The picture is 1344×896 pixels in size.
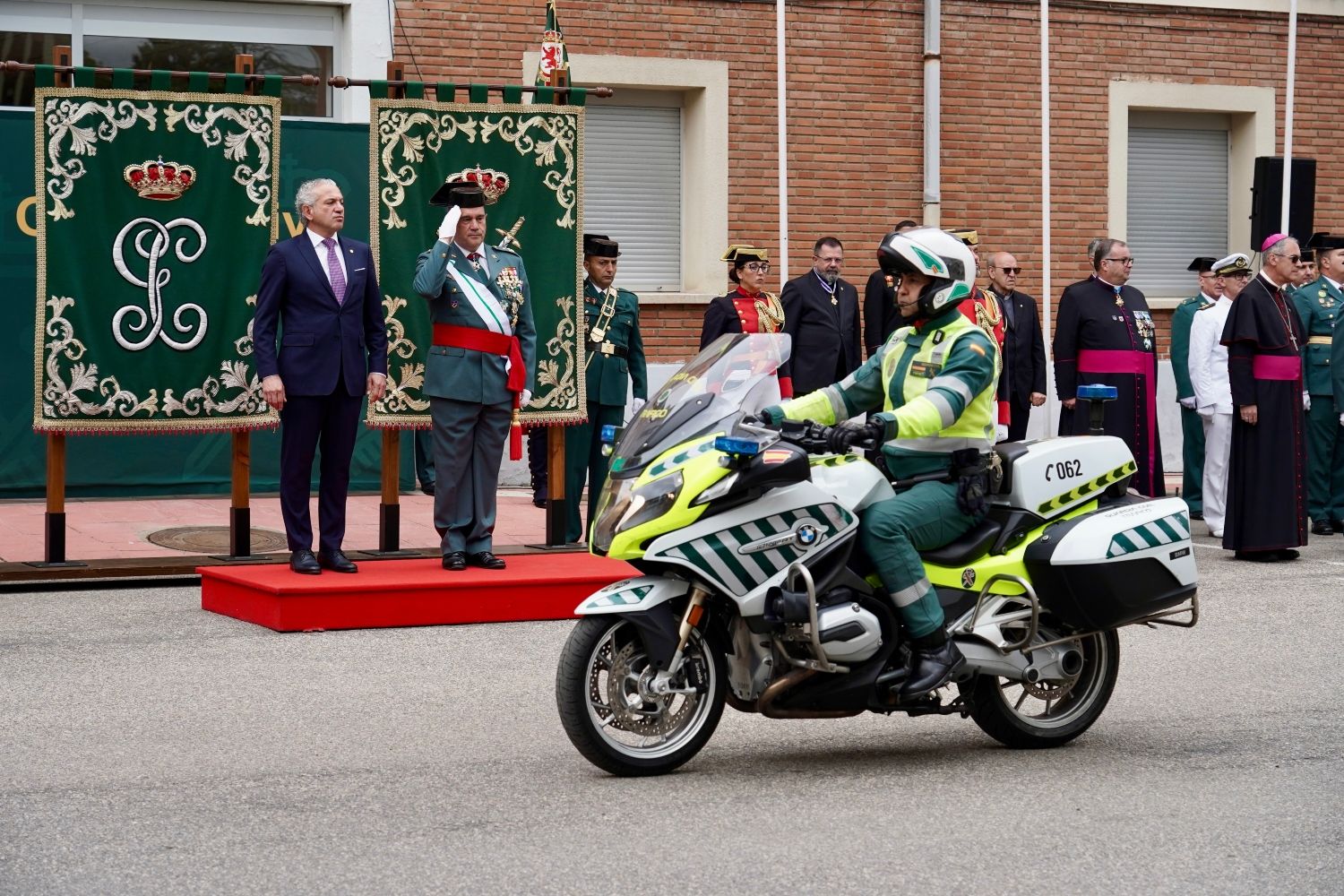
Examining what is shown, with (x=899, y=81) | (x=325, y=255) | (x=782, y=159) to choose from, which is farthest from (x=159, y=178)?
(x=899, y=81)

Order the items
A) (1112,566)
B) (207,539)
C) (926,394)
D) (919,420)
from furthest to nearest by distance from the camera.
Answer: (207,539), (1112,566), (926,394), (919,420)

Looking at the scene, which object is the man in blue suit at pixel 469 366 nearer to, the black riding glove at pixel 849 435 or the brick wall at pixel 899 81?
the black riding glove at pixel 849 435

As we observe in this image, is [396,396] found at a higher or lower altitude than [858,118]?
lower

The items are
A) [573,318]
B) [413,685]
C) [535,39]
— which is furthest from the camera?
[535,39]

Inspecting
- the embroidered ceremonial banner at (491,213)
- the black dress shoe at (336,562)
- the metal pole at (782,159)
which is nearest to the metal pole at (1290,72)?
the metal pole at (782,159)

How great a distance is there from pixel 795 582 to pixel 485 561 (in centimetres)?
444

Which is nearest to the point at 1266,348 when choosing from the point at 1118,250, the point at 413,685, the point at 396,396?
the point at 1118,250

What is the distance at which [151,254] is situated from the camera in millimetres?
11523

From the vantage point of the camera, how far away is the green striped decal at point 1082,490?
23.3ft

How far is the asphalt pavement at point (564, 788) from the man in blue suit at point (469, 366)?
1.41 metres

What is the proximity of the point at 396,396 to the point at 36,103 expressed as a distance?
2635 millimetres

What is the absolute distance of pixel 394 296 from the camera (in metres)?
11.7

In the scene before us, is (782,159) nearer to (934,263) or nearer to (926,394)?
(934,263)

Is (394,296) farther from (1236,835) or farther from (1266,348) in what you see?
(1236,835)
